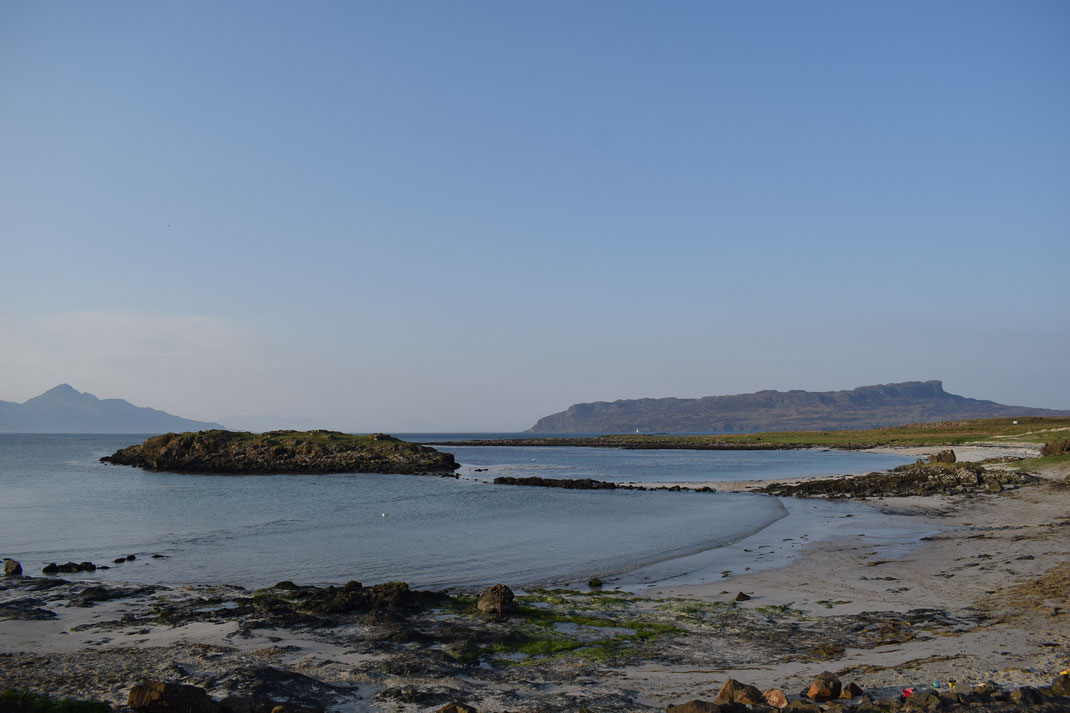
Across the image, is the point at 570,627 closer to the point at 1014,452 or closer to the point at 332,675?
the point at 332,675

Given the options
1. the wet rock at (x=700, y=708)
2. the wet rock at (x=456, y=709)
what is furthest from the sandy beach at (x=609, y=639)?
the wet rock at (x=700, y=708)

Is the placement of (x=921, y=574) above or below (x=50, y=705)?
below

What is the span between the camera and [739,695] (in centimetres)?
808

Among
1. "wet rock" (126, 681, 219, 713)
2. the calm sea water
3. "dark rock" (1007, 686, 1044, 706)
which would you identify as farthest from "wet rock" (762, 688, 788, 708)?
the calm sea water

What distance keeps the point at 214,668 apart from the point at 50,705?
246 cm

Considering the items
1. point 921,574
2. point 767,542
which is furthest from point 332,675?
point 767,542

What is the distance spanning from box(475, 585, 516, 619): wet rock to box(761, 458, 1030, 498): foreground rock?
3125 centimetres

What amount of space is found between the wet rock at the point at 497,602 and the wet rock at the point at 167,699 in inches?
262

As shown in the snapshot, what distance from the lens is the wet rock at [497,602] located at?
13734 millimetres

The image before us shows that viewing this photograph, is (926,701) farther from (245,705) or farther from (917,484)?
(917,484)

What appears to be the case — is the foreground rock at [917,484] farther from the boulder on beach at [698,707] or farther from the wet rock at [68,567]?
the wet rock at [68,567]

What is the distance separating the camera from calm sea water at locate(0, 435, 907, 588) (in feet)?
64.3

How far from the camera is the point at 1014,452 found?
58.2 meters

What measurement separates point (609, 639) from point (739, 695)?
4.41 meters
